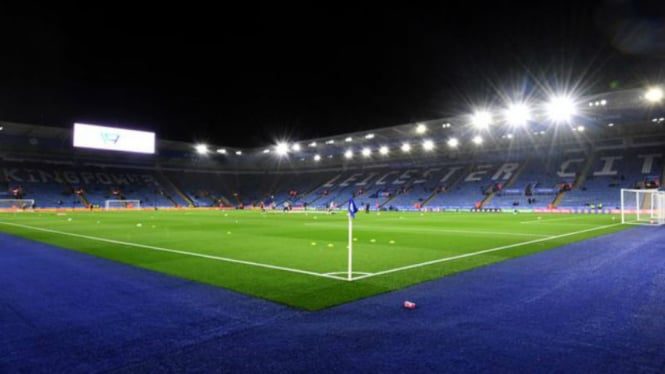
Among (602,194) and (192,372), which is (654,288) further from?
(602,194)

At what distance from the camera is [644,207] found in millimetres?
33906

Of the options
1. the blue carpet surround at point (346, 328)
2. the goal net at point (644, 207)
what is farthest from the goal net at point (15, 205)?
the goal net at point (644, 207)

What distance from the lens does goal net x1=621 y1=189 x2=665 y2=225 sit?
24795 millimetres

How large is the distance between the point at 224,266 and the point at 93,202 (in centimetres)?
6035

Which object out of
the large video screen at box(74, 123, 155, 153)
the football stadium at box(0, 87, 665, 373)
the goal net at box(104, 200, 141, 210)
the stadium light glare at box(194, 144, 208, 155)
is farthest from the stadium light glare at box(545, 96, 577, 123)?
the goal net at box(104, 200, 141, 210)

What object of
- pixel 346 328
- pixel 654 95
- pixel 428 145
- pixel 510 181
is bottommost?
pixel 346 328

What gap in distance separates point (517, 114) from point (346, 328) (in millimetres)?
42327

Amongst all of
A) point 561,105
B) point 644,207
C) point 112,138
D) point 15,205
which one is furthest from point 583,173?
point 15,205

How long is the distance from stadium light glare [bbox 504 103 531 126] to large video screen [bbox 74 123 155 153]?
47739 millimetres

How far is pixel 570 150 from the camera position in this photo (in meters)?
55.8

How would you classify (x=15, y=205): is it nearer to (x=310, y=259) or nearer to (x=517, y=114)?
(x=310, y=259)

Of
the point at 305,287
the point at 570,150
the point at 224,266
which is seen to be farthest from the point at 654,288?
the point at 570,150

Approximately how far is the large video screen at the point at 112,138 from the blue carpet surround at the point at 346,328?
174 ft

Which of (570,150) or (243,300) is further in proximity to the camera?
(570,150)
